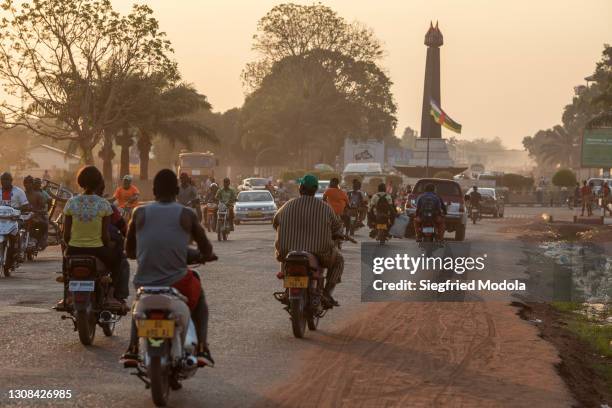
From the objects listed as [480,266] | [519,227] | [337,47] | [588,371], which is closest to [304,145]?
[337,47]

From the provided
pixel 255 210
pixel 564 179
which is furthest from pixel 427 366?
pixel 564 179

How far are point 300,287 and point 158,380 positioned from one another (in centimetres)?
424

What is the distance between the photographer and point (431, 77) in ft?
314

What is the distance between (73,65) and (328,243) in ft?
129

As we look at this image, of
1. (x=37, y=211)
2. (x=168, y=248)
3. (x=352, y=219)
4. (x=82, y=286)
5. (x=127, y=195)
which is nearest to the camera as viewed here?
(x=168, y=248)

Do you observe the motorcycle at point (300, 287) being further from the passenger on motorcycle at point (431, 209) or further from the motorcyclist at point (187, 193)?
the motorcyclist at point (187, 193)

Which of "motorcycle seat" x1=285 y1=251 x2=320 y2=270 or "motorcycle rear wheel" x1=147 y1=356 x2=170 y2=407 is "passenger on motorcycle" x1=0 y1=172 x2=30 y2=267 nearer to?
"motorcycle seat" x1=285 y1=251 x2=320 y2=270

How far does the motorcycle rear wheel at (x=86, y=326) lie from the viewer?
1140cm

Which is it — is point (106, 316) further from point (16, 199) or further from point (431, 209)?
point (431, 209)

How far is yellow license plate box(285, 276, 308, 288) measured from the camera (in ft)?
40.4

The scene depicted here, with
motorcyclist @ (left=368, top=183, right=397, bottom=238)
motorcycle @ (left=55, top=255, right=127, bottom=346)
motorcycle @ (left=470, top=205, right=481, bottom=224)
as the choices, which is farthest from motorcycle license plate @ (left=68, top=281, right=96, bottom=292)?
motorcycle @ (left=470, top=205, right=481, bottom=224)

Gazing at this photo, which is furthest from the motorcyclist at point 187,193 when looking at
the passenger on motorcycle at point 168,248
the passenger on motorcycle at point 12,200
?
the passenger on motorcycle at point 168,248

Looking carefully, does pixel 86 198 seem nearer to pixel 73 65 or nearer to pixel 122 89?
pixel 73 65

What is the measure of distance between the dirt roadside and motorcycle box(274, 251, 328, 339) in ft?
1.03
